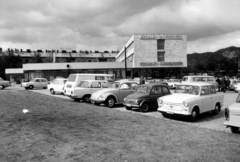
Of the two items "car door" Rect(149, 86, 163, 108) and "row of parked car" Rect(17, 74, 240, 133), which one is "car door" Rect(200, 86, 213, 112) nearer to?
"row of parked car" Rect(17, 74, 240, 133)

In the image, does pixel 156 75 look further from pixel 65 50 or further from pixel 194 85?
pixel 65 50

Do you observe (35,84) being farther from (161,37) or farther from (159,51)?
(161,37)

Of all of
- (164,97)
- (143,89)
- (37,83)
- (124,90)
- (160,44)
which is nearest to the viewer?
(164,97)

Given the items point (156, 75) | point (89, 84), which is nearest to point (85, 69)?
point (156, 75)

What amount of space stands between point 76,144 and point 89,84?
1030cm

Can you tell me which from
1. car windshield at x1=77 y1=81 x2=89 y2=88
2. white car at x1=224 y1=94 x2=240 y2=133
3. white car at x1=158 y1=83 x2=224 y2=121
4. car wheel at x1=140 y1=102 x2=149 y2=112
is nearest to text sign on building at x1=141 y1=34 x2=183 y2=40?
car windshield at x1=77 y1=81 x2=89 y2=88

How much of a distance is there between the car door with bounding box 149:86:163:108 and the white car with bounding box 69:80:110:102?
14.3 ft

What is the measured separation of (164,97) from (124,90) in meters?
4.34

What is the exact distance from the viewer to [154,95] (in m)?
12.1

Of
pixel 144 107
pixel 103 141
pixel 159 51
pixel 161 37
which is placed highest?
pixel 161 37

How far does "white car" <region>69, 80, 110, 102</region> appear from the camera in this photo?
49.4 feet

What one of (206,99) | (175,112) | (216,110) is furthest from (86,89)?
(216,110)

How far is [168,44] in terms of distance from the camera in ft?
155

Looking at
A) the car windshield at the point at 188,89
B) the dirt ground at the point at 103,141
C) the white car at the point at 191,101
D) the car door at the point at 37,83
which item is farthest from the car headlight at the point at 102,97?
the car door at the point at 37,83
